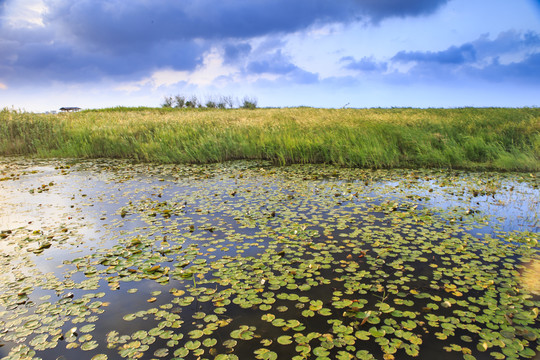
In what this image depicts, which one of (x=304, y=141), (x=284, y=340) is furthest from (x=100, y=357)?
(x=304, y=141)

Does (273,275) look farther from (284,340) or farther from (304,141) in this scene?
(304,141)

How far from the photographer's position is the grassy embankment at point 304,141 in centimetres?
963

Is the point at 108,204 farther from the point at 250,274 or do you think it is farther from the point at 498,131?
the point at 498,131

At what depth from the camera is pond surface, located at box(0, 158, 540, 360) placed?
2422mm

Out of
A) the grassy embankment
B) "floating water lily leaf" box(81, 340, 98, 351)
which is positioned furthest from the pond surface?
the grassy embankment

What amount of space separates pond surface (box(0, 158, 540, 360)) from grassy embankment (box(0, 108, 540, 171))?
3173mm

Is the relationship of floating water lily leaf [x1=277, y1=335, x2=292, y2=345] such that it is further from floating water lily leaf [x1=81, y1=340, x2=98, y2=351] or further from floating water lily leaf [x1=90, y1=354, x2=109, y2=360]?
floating water lily leaf [x1=81, y1=340, x2=98, y2=351]

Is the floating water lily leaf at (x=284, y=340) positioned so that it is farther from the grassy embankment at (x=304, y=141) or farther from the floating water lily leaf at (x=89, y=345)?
the grassy embankment at (x=304, y=141)

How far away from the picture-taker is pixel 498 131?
1069 cm

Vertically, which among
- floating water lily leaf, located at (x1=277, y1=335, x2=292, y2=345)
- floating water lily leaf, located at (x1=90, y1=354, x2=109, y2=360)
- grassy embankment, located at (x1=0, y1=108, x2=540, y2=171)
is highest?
grassy embankment, located at (x1=0, y1=108, x2=540, y2=171)

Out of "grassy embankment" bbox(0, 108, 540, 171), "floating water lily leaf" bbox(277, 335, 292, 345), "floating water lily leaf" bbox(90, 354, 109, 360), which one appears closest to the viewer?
"floating water lily leaf" bbox(90, 354, 109, 360)

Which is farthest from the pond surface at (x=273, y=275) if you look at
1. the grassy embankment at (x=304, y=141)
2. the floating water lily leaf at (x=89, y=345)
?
the grassy embankment at (x=304, y=141)

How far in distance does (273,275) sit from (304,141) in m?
7.56

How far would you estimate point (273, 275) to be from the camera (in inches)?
132
